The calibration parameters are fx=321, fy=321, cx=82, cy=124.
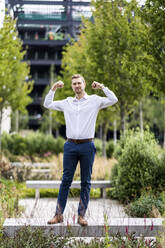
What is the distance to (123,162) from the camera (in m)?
7.18

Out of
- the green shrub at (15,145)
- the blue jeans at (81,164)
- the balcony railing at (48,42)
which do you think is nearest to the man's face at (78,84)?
the blue jeans at (81,164)

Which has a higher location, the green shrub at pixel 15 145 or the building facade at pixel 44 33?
the building facade at pixel 44 33

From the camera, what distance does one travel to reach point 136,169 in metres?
6.79

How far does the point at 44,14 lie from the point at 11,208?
1871 inches

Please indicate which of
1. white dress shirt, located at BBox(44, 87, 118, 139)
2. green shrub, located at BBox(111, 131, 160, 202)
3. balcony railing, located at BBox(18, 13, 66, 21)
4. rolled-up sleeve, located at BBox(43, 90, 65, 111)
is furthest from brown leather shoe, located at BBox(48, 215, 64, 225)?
balcony railing, located at BBox(18, 13, 66, 21)

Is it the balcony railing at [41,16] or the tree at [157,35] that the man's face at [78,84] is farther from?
the balcony railing at [41,16]

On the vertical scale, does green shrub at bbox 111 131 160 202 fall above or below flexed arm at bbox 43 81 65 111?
below

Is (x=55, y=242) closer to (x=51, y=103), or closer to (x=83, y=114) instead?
(x=83, y=114)

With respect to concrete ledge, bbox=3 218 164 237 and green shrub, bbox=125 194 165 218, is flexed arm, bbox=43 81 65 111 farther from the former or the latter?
green shrub, bbox=125 194 165 218

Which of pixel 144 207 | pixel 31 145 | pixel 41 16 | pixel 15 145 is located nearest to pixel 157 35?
pixel 144 207

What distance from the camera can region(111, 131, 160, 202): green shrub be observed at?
21.9 ft

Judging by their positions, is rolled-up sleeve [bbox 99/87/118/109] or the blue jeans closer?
the blue jeans

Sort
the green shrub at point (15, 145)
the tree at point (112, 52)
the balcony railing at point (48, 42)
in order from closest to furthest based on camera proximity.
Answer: the tree at point (112, 52) → the green shrub at point (15, 145) → the balcony railing at point (48, 42)

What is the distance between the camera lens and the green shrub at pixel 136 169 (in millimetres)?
6684
